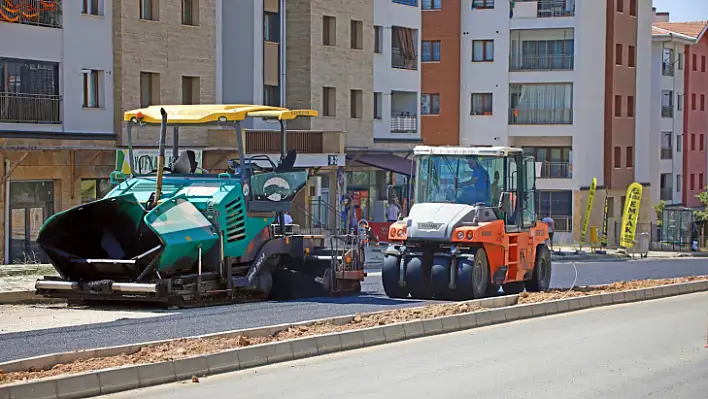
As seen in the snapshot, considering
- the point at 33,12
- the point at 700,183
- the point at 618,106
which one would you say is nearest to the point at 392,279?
the point at 33,12

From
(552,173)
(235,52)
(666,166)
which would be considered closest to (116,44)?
(235,52)

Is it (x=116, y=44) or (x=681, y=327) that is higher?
(x=116, y=44)

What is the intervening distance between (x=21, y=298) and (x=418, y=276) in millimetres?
6691

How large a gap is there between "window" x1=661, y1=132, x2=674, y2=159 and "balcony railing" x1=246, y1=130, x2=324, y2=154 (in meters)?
39.6

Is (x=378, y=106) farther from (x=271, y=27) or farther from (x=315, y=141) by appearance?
(x=315, y=141)

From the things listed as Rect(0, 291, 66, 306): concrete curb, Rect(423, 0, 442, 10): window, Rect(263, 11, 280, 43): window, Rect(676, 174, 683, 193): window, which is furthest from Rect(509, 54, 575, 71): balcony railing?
Rect(0, 291, 66, 306): concrete curb

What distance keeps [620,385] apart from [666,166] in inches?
2675

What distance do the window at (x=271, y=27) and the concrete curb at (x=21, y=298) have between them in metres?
28.0

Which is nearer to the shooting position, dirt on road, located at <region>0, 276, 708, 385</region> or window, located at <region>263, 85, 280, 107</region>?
dirt on road, located at <region>0, 276, 708, 385</region>

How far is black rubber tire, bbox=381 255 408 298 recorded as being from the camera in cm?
2186

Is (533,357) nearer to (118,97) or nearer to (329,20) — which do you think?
(118,97)

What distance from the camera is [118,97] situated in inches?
1512

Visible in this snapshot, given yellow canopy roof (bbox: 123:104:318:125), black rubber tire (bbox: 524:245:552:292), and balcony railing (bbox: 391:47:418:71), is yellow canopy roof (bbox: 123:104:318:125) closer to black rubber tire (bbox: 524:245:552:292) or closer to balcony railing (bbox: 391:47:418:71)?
black rubber tire (bbox: 524:245:552:292)

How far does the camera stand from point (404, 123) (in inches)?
2217
